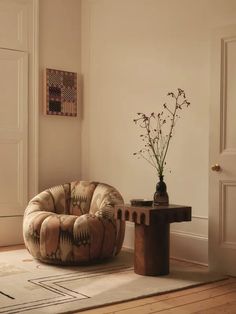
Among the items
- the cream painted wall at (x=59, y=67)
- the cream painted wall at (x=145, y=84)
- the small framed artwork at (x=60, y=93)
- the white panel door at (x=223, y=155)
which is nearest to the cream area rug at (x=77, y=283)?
the white panel door at (x=223, y=155)

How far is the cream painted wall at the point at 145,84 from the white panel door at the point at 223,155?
27 cm

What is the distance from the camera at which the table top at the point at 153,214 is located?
373 centimetres

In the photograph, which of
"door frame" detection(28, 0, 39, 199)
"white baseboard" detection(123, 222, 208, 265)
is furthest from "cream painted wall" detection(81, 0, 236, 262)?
"door frame" detection(28, 0, 39, 199)

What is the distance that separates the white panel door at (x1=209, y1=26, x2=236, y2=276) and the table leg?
0.43 metres

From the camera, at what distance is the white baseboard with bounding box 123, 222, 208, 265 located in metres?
4.33

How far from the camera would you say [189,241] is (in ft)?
14.6

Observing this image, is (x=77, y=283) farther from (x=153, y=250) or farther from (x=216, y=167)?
(x=216, y=167)

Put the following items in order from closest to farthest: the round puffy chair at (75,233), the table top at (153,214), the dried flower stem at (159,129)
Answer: the table top at (153,214) < the round puffy chair at (75,233) < the dried flower stem at (159,129)

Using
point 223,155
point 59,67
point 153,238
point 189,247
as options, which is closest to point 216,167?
point 223,155

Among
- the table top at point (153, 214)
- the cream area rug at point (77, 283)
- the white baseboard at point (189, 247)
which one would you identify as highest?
the table top at point (153, 214)

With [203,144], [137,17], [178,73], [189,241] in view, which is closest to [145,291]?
[189,241]

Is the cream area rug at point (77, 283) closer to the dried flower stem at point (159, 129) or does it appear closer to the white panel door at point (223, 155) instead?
the white panel door at point (223, 155)

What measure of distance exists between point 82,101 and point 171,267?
8.10 feet

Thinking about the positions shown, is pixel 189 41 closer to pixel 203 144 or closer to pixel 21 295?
pixel 203 144
